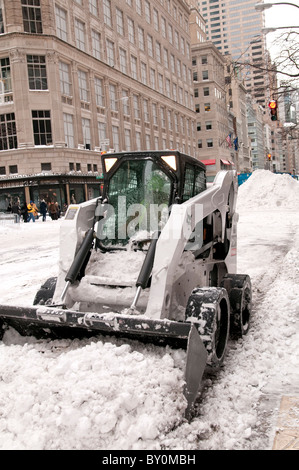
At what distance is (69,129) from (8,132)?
17.8 feet

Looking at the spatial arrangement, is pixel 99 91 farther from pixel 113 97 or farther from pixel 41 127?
pixel 41 127

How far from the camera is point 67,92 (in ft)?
129

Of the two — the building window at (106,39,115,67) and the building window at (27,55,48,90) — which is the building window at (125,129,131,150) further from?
the building window at (27,55,48,90)

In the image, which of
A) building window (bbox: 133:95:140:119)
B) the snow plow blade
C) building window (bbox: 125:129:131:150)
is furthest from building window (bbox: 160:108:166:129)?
the snow plow blade

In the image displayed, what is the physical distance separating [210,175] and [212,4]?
96.2 m

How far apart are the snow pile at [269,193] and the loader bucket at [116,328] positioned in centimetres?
2298

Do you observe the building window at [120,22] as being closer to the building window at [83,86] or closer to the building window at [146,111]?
the building window at [146,111]

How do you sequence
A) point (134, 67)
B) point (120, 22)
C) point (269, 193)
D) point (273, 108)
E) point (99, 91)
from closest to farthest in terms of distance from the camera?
point (273, 108) → point (269, 193) → point (99, 91) → point (120, 22) → point (134, 67)

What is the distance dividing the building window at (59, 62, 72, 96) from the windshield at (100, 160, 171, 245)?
36122mm

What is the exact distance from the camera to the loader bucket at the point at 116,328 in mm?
3551

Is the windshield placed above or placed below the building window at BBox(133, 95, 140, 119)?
below

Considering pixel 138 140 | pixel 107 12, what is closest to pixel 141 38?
pixel 107 12

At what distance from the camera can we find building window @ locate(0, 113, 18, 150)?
121ft

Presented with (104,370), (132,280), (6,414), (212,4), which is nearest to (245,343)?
(132,280)
